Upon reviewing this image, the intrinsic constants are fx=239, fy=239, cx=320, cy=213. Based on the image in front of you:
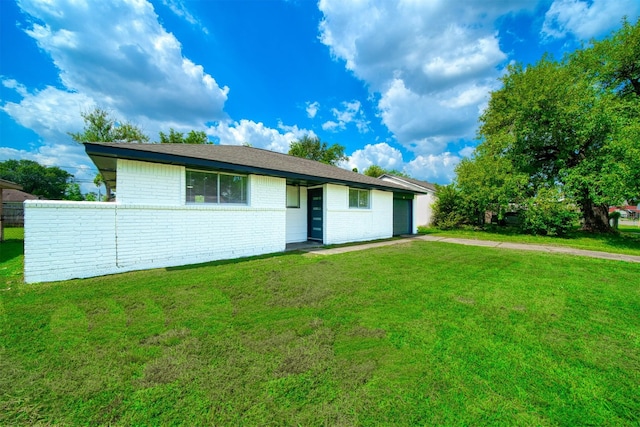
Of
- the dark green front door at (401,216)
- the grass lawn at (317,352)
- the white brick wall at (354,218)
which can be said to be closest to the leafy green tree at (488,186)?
the dark green front door at (401,216)

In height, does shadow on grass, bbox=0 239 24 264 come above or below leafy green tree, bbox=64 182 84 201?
below

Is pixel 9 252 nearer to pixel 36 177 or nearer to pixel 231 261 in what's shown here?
pixel 231 261

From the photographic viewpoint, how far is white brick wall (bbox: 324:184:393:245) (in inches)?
391

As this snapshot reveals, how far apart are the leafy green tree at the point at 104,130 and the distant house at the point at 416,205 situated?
2403cm

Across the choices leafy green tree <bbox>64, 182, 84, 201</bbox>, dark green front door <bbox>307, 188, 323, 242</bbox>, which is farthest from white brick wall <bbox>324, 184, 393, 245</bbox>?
leafy green tree <bbox>64, 182, 84, 201</bbox>

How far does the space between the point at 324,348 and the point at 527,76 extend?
1893 cm

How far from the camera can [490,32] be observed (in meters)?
11.1

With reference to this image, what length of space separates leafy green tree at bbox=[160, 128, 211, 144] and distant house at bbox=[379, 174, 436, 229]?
21.8 meters

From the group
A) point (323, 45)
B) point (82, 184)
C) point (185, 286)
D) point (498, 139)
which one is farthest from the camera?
point (82, 184)

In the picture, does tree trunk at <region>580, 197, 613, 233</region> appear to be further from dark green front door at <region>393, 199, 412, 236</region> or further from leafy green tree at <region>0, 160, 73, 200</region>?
leafy green tree at <region>0, 160, 73, 200</region>

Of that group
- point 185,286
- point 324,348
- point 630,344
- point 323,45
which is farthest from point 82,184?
point 630,344

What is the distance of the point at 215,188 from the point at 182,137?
84.7 ft

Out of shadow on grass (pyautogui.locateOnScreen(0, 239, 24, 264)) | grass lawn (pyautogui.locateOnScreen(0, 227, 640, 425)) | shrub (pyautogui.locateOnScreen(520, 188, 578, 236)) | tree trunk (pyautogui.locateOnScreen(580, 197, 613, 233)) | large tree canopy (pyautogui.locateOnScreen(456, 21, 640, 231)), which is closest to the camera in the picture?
grass lawn (pyautogui.locateOnScreen(0, 227, 640, 425))

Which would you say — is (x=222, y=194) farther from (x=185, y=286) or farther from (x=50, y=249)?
(x=50, y=249)
